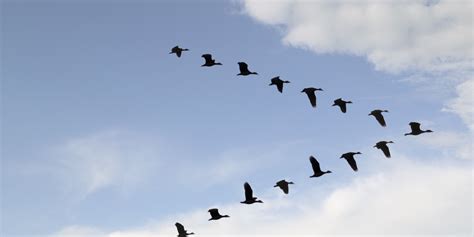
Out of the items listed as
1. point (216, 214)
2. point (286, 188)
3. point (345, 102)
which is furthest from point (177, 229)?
point (345, 102)

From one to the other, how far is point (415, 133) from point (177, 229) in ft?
52.5

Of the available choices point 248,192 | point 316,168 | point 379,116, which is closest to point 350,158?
point 316,168

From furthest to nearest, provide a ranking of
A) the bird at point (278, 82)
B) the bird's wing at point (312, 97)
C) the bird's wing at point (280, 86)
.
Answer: the bird's wing at point (312, 97), the bird's wing at point (280, 86), the bird at point (278, 82)

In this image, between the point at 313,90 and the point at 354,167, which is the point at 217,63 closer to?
the point at 313,90

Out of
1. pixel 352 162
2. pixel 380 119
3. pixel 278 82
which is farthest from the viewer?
pixel 380 119

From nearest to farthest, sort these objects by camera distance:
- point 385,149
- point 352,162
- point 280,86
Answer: point 352,162 → point 280,86 → point 385,149

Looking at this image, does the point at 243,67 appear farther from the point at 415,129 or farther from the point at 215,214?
the point at 415,129

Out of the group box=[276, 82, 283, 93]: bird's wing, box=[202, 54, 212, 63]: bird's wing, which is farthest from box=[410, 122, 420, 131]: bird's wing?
box=[202, 54, 212, 63]: bird's wing

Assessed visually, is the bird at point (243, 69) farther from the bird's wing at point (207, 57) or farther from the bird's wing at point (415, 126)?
the bird's wing at point (415, 126)

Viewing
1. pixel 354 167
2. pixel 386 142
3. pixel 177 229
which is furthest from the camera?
pixel 386 142

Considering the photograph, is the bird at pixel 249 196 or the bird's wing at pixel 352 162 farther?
the bird's wing at pixel 352 162

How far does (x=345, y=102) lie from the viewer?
119ft

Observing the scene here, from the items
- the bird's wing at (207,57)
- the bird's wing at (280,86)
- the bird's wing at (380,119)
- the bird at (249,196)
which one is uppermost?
the bird's wing at (207,57)

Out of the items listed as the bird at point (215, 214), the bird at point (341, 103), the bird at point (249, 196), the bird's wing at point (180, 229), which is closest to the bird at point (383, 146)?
the bird at point (341, 103)
